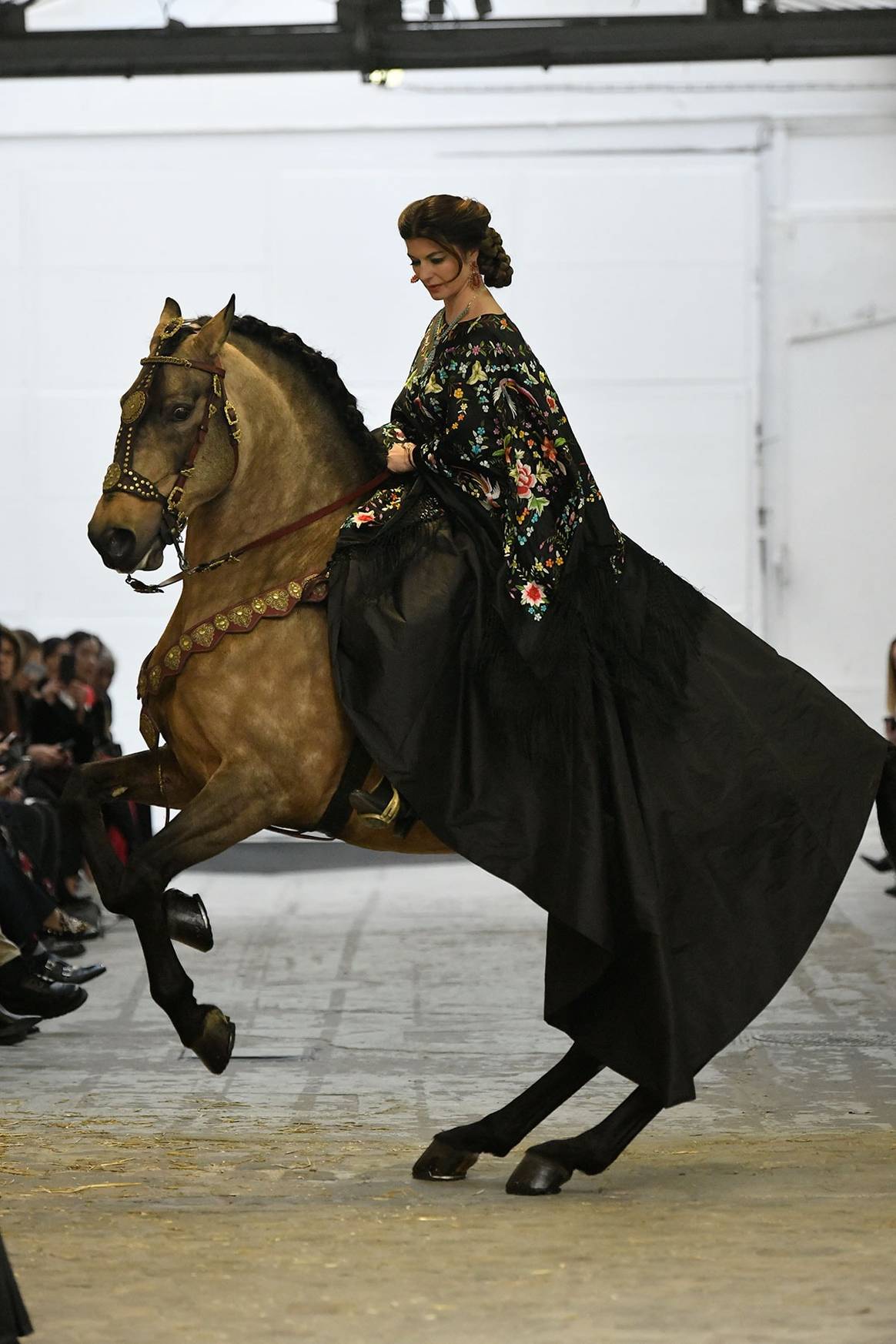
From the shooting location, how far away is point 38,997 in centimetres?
538

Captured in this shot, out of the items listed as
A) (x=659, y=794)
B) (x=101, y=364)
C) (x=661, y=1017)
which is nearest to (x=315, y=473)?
(x=659, y=794)

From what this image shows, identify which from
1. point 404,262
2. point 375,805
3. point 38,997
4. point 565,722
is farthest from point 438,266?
point 404,262

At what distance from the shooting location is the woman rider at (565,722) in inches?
141

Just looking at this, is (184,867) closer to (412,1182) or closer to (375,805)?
(375,805)

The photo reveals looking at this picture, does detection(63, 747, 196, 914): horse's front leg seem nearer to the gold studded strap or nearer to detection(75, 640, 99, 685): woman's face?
the gold studded strap

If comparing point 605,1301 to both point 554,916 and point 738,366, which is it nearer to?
point 554,916

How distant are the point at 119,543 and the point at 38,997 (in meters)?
2.27

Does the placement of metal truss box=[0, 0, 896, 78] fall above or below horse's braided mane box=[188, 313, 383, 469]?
above

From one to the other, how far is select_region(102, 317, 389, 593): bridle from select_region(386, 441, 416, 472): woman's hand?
0.75 feet

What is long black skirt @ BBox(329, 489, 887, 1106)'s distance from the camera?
357 centimetres

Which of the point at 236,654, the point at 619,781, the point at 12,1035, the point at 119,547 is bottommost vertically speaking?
the point at 12,1035

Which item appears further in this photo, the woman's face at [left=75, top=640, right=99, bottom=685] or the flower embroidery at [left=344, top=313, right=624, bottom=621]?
the woman's face at [left=75, top=640, right=99, bottom=685]

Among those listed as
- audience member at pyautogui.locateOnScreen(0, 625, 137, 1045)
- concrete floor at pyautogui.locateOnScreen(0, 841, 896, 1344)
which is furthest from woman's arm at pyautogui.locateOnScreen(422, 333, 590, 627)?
audience member at pyautogui.locateOnScreen(0, 625, 137, 1045)

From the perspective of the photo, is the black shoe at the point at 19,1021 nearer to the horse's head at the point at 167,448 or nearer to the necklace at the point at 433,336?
the horse's head at the point at 167,448
